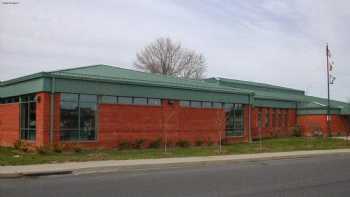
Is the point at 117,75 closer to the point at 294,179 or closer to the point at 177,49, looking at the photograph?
the point at 294,179

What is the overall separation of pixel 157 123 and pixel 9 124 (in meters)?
9.71

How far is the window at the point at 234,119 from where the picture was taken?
129ft

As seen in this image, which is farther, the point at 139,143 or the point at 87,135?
the point at 139,143

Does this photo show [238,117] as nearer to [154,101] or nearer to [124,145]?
[154,101]

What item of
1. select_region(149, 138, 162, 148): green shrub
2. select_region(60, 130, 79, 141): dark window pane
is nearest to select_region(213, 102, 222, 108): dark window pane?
select_region(149, 138, 162, 148): green shrub

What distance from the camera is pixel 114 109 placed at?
30.1m

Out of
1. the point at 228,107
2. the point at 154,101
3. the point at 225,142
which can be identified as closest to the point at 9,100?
the point at 154,101

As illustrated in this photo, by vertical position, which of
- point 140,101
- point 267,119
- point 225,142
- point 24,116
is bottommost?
point 225,142

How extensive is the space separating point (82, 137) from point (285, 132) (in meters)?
29.9

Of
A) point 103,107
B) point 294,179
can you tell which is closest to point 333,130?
point 103,107

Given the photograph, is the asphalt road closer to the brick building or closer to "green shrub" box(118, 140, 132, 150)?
the brick building

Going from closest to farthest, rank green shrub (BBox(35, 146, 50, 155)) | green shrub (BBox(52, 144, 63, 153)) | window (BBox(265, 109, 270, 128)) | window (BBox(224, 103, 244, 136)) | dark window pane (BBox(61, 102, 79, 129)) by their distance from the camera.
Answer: green shrub (BBox(35, 146, 50, 155))
green shrub (BBox(52, 144, 63, 153))
dark window pane (BBox(61, 102, 79, 129))
window (BBox(224, 103, 244, 136))
window (BBox(265, 109, 270, 128))

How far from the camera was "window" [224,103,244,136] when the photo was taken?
3934 cm

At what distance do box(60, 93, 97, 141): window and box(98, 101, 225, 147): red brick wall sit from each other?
0.56 metres
